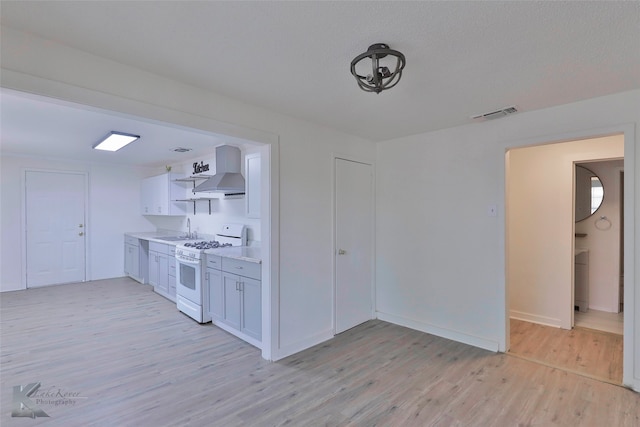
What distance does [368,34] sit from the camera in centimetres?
165

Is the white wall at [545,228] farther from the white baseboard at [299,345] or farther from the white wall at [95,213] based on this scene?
the white wall at [95,213]

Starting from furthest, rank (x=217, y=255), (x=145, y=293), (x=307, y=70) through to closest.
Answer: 1. (x=145, y=293)
2. (x=217, y=255)
3. (x=307, y=70)

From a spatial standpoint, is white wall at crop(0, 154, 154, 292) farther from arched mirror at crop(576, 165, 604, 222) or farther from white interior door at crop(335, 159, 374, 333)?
arched mirror at crop(576, 165, 604, 222)

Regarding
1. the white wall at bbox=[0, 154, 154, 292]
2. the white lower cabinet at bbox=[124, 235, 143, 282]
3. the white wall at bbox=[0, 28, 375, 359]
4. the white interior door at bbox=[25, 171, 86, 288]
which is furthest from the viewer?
the white lower cabinet at bbox=[124, 235, 143, 282]

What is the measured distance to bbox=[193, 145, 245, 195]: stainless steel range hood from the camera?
4227 mm

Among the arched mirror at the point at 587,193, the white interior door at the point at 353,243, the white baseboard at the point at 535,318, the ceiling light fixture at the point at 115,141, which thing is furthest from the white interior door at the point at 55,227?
the arched mirror at the point at 587,193

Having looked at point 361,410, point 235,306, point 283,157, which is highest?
point 283,157

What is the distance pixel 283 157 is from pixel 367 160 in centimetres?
139

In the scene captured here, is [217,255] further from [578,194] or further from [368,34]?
[578,194]

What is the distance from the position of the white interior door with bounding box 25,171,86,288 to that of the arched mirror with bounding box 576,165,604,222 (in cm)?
886

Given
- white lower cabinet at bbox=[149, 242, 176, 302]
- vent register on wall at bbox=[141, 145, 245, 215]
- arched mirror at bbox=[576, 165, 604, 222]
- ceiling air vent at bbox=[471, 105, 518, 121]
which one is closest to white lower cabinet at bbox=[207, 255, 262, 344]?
vent register on wall at bbox=[141, 145, 245, 215]

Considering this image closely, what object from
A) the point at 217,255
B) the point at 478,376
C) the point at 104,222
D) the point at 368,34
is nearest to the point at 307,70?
the point at 368,34

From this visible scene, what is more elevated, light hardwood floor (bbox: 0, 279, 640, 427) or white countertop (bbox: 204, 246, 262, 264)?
white countertop (bbox: 204, 246, 262, 264)

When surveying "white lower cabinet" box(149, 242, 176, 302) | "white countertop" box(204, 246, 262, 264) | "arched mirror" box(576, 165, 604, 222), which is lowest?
"white lower cabinet" box(149, 242, 176, 302)
